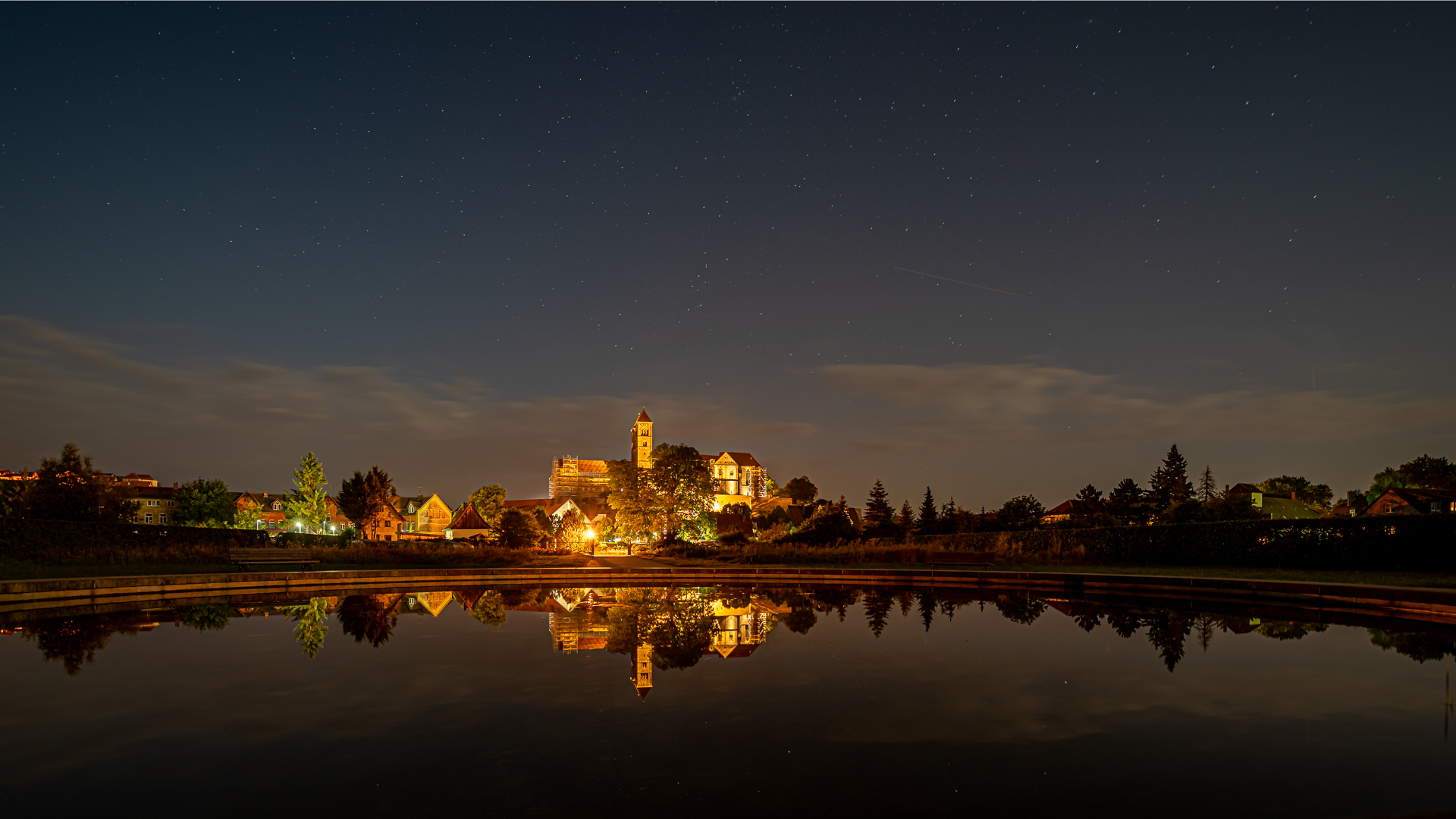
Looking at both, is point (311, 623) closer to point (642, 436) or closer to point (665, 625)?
point (665, 625)

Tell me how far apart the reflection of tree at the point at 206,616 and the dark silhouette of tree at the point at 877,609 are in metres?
12.3

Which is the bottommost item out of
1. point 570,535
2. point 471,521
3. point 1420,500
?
point 570,535

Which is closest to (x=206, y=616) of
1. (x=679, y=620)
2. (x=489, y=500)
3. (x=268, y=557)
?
(x=268, y=557)

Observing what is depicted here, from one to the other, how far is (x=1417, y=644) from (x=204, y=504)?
10076 cm

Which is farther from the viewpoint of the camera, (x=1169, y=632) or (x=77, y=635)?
(x=1169, y=632)

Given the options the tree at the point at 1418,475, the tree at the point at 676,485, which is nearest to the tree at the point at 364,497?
the tree at the point at 676,485

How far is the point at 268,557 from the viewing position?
24.1m

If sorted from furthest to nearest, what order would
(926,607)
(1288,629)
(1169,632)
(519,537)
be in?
(519,537)
(926,607)
(1288,629)
(1169,632)

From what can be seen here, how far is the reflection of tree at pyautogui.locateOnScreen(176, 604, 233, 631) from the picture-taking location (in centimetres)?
1502

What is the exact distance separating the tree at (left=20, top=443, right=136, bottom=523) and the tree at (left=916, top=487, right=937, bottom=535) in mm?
57440

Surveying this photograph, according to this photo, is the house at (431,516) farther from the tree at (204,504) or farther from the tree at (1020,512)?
the tree at (1020,512)

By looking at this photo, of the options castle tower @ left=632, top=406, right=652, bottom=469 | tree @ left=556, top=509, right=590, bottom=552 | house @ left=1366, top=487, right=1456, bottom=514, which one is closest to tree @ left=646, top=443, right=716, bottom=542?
tree @ left=556, top=509, right=590, bottom=552

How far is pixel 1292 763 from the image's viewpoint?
7094mm

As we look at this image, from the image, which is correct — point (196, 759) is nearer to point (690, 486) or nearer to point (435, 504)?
point (690, 486)
